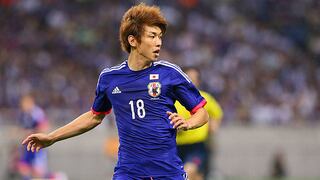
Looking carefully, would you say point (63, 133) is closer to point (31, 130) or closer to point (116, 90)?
point (116, 90)

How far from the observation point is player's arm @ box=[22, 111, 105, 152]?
22.0 ft

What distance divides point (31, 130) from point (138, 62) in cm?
1064

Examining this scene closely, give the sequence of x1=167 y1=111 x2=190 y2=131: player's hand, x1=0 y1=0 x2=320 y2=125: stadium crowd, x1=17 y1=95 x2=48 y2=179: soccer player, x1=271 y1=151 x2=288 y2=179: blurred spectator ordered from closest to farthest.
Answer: x1=167 y1=111 x2=190 y2=131: player's hand
x1=17 y1=95 x2=48 y2=179: soccer player
x1=271 y1=151 x2=288 y2=179: blurred spectator
x1=0 y1=0 x2=320 y2=125: stadium crowd

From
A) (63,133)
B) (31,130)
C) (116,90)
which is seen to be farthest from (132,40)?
(31,130)

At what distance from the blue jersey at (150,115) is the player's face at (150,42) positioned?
0.35ft

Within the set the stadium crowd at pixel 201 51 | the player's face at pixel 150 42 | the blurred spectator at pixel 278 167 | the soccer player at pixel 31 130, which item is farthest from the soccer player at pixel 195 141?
the stadium crowd at pixel 201 51

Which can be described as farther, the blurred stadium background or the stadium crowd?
the stadium crowd

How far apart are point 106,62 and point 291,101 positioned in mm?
5195

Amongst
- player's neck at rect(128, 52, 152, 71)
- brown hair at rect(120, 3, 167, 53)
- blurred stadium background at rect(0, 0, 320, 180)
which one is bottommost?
player's neck at rect(128, 52, 152, 71)

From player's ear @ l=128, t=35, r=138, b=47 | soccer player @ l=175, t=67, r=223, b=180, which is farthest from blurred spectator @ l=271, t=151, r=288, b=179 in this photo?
player's ear @ l=128, t=35, r=138, b=47

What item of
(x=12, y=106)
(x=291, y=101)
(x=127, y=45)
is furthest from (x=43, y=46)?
(x=127, y=45)

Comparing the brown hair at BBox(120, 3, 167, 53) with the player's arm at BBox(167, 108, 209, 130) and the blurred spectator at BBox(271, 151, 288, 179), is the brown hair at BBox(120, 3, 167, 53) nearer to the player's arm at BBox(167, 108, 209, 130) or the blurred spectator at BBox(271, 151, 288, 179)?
the player's arm at BBox(167, 108, 209, 130)

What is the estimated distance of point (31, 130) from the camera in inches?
665

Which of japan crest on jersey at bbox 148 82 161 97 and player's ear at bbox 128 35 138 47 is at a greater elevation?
player's ear at bbox 128 35 138 47
